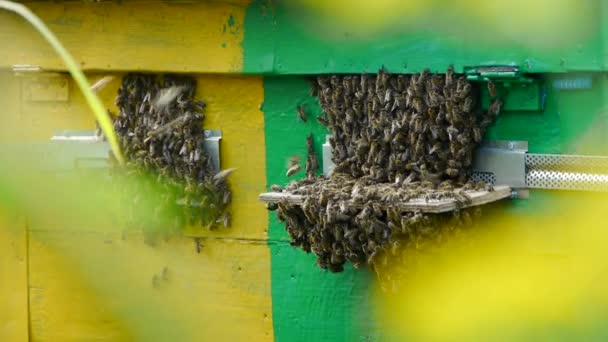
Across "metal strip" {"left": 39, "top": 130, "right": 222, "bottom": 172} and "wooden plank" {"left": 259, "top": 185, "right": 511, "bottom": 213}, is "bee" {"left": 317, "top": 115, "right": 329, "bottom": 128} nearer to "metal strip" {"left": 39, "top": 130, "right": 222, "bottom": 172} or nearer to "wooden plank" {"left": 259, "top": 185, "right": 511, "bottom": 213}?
"wooden plank" {"left": 259, "top": 185, "right": 511, "bottom": 213}

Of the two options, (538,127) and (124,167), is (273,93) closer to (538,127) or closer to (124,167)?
(124,167)

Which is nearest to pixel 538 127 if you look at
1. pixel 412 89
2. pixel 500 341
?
pixel 412 89

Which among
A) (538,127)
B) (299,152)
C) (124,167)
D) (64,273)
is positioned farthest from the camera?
(64,273)

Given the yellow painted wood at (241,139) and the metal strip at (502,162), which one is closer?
the metal strip at (502,162)

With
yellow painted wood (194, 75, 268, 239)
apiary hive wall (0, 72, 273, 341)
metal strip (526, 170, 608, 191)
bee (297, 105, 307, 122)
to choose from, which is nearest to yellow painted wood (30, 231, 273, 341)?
apiary hive wall (0, 72, 273, 341)

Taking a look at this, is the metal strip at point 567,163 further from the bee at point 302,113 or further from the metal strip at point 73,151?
the metal strip at point 73,151

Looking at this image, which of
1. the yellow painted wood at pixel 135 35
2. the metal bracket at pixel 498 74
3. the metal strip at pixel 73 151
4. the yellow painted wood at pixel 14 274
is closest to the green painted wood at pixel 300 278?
the yellow painted wood at pixel 135 35
